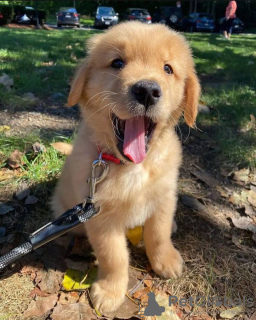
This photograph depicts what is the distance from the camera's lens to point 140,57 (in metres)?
1.61

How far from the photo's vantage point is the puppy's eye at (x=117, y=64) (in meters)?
1.64

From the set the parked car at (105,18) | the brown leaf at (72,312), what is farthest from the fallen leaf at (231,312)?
the parked car at (105,18)

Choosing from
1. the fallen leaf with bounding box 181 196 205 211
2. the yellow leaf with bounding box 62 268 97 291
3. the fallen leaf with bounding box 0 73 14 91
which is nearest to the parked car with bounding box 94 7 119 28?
the fallen leaf with bounding box 0 73 14 91

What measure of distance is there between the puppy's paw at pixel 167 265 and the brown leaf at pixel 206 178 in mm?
847

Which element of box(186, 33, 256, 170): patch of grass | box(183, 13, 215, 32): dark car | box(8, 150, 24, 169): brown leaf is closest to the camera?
box(8, 150, 24, 169): brown leaf

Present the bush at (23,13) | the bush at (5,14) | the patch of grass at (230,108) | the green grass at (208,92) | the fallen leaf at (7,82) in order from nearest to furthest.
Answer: the green grass at (208,92) → the patch of grass at (230,108) → the fallen leaf at (7,82) → the bush at (5,14) → the bush at (23,13)

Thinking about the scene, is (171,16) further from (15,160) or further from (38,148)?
(15,160)

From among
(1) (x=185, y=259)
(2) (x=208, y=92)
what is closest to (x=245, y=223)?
(1) (x=185, y=259)

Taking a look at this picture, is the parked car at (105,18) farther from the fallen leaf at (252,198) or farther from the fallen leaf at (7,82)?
the fallen leaf at (252,198)

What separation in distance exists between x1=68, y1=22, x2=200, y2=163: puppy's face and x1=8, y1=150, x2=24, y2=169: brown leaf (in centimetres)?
102

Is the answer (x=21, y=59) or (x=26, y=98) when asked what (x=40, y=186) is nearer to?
(x=26, y=98)

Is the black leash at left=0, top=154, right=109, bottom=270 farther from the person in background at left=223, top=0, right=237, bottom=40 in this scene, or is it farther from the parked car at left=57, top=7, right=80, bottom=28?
the parked car at left=57, top=7, right=80, bottom=28

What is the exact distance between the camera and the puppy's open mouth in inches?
62.2

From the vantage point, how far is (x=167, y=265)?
1.81 m
